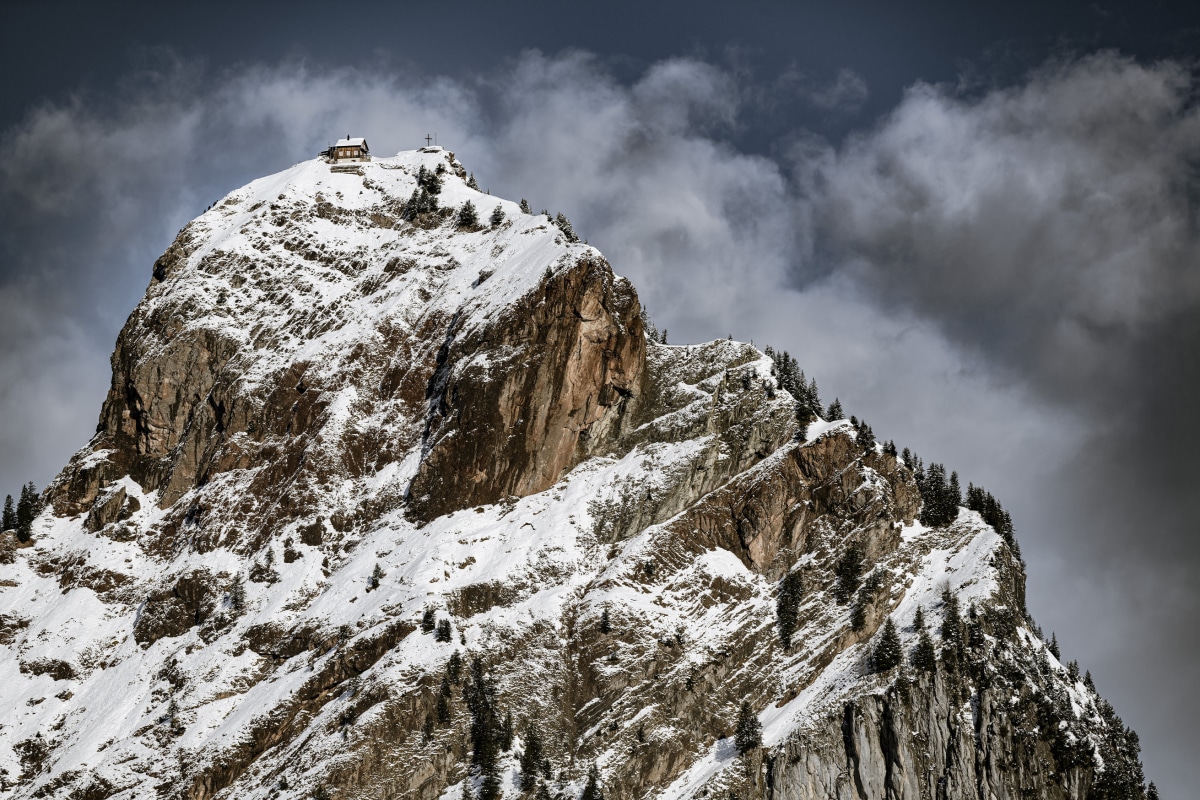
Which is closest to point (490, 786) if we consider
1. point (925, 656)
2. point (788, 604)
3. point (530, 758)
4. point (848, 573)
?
point (530, 758)

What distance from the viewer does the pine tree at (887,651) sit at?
513 feet

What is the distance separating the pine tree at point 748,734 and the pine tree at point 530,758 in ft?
62.6

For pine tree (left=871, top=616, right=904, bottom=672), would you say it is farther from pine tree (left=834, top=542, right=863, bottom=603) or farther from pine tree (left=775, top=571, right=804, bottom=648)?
pine tree (left=775, top=571, right=804, bottom=648)

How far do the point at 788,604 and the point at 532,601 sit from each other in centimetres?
2654

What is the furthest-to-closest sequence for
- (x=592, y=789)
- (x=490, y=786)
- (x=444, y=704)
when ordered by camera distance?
1. (x=444, y=704)
2. (x=490, y=786)
3. (x=592, y=789)

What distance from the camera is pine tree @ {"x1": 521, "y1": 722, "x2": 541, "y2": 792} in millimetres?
151250

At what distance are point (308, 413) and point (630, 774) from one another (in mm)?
65814

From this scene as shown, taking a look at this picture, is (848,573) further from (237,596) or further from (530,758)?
(237,596)

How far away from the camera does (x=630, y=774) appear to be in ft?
505

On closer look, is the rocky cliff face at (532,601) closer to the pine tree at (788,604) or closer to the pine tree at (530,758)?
the pine tree at (788,604)

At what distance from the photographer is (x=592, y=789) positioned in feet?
492

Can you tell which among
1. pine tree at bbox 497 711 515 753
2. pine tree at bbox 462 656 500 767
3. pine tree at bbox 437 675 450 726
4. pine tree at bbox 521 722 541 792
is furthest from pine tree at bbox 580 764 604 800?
pine tree at bbox 437 675 450 726

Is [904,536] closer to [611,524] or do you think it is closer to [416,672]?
[611,524]

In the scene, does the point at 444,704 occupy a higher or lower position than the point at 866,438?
lower
